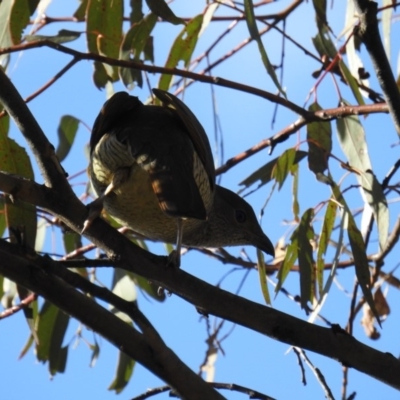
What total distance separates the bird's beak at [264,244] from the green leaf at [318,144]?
0.38 m

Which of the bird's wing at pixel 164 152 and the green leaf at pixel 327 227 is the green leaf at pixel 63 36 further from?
the green leaf at pixel 327 227

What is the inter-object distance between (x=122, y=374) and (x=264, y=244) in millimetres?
1082

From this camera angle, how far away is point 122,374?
4.07 meters

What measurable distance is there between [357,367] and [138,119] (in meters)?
1.45

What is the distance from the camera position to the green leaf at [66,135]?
4199 millimetres

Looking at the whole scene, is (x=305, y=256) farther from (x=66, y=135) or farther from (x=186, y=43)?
(x=66, y=135)

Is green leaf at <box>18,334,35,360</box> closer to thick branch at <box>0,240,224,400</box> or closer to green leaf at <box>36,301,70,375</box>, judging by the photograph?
green leaf at <box>36,301,70,375</box>

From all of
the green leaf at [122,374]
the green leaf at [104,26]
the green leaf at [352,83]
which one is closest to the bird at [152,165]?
the green leaf at [104,26]

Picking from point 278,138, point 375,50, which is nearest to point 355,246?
point 278,138

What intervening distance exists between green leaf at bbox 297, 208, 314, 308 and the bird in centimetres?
24

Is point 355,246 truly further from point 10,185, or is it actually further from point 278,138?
point 10,185

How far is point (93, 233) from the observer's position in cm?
239

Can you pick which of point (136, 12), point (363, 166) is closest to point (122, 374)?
point (363, 166)

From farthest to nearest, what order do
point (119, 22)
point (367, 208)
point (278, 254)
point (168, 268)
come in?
point (278, 254) < point (119, 22) < point (367, 208) < point (168, 268)
